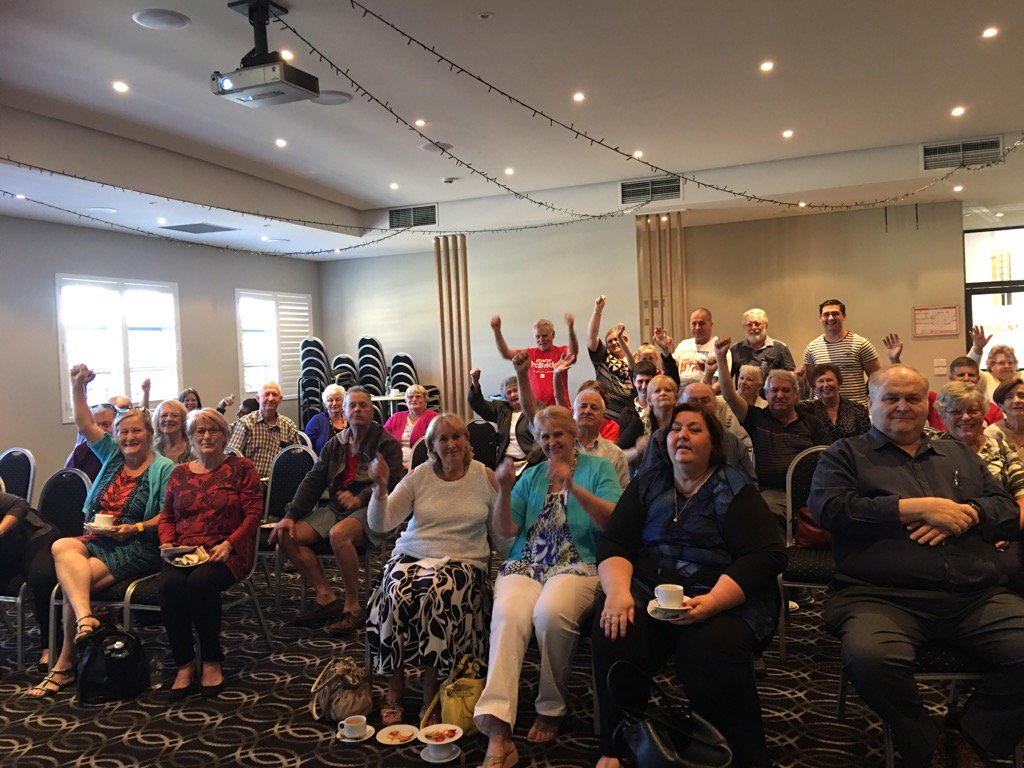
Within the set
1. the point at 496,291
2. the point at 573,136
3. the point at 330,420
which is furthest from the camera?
the point at 496,291

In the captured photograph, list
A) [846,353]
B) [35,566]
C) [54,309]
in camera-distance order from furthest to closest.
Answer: [54,309], [846,353], [35,566]

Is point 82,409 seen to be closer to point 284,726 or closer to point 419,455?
point 419,455

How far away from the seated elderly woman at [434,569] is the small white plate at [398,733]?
0.07 metres

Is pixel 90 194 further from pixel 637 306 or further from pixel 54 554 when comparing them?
pixel 637 306

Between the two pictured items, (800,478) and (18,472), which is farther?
(18,472)

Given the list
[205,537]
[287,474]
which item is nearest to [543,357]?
[287,474]

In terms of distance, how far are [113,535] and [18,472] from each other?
1355 mm

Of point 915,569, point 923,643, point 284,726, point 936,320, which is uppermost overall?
point 936,320

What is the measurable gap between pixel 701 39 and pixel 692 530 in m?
3.85

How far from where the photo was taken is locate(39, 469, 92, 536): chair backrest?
4223mm

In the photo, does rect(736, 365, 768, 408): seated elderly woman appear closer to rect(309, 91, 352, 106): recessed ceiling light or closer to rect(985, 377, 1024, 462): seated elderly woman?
rect(985, 377, 1024, 462): seated elderly woman

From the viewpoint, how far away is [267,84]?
471cm

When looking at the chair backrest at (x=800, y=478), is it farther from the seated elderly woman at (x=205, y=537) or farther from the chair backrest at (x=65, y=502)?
the chair backrest at (x=65, y=502)

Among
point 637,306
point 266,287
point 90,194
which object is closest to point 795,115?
point 637,306
